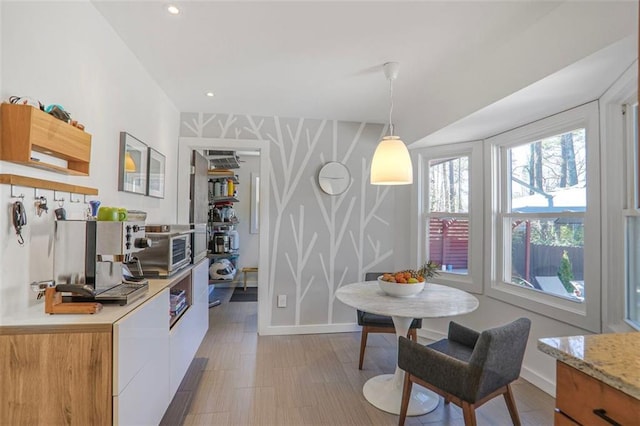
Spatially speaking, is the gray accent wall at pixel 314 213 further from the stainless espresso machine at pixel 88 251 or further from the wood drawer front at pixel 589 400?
the wood drawer front at pixel 589 400

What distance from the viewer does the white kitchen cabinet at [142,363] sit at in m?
1.23

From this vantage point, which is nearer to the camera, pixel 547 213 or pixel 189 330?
pixel 189 330

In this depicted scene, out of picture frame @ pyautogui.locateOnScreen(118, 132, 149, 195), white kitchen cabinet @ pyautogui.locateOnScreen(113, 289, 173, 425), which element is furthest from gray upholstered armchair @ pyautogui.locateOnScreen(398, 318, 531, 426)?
picture frame @ pyautogui.locateOnScreen(118, 132, 149, 195)

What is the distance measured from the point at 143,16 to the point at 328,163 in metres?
2.20

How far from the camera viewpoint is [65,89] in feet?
4.99

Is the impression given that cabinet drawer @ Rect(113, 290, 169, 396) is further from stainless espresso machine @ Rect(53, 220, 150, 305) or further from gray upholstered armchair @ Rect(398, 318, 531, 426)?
gray upholstered armchair @ Rect(398, 318, 531, 426)

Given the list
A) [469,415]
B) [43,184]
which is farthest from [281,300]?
[43,184]

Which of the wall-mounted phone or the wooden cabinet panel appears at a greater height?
the wall-mounted phone

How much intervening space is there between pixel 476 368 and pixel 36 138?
2133 millimetres

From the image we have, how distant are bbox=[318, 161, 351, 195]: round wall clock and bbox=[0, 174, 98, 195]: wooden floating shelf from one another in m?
2.31

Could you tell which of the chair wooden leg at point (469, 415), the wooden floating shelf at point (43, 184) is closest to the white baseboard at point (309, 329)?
the chair wooden leg at point (469, 415)

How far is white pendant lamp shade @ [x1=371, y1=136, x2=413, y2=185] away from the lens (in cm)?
229

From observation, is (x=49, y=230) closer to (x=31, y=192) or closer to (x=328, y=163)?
(x=31, y=192)

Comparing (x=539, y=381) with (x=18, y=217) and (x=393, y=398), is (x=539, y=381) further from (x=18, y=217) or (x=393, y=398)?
(x=18, y=217)
